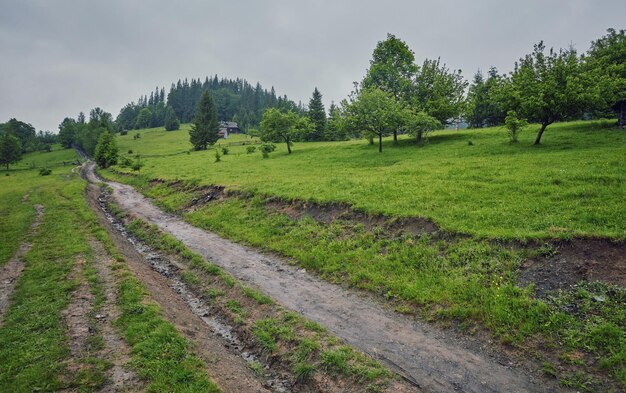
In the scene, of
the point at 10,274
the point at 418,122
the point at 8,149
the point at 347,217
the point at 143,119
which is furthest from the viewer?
the point at 143,119

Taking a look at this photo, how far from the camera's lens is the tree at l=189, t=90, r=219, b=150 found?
A: 3691 inches

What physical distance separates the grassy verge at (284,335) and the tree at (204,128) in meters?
83.1

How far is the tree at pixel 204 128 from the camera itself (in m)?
93.8

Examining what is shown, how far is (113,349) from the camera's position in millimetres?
9930

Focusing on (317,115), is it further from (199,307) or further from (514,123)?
(199,307)

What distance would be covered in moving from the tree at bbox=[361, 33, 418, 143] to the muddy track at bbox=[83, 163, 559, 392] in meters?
42.9

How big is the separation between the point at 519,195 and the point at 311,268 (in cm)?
1204

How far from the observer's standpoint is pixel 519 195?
18.2 m

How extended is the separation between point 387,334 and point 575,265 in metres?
7.31

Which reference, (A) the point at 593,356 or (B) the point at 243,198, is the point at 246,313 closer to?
(A) the point at 593,356

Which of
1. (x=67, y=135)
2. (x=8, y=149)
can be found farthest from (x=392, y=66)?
(x=67, y=135)

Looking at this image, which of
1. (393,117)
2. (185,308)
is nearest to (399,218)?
(185,308)

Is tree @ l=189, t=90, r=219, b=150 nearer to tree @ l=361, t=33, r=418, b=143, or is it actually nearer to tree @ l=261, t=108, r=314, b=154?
tree @ l=261, t=108, r=314, b=154

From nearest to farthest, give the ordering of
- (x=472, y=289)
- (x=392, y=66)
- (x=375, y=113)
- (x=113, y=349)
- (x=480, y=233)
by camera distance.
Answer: (x=113, y=349)
(x=472, y=289)
(x=480, y=233)
(x=375, y=113)
(x=392, y=66)
